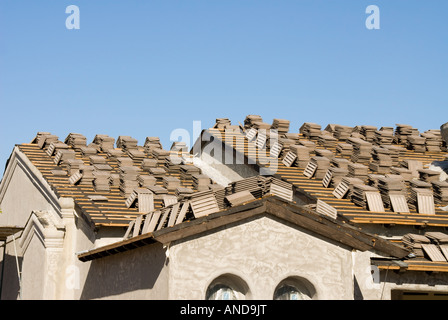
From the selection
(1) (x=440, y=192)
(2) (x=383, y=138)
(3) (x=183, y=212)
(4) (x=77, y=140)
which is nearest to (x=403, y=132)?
(2) (x=383, y=138)

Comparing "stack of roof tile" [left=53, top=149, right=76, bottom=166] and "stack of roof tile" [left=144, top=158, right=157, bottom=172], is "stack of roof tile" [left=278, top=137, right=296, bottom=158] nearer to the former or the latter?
"stack of roof tile" [left=144, top=158, right=157, bottom=172]

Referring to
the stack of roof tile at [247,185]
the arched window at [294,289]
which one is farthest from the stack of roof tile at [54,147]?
the arched window at [294,289]

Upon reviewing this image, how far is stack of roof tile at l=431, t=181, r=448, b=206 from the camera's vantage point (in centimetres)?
2616

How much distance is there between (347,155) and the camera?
30312 mm

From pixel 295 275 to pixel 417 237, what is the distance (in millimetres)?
7475

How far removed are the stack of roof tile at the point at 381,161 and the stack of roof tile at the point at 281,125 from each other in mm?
4722

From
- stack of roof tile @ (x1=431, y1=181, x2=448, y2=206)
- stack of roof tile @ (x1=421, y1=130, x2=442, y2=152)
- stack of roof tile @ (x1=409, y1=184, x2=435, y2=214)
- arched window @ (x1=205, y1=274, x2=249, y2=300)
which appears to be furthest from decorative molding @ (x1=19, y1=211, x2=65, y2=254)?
stack of roof tile @ (x1=421, y1=130, x2=442, y2=152)

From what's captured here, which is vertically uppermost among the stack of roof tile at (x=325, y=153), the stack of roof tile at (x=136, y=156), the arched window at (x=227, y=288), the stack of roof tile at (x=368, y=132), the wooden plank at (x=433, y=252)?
the stack of roof tile at (x=368, y=132)

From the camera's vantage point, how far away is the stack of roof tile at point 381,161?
2869 cm

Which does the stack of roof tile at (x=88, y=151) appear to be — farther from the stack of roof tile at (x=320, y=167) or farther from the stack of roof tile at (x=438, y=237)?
the stack of roof tile at (x=438, y=237)

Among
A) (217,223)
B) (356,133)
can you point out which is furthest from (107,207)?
(356,133)

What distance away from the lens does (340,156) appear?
3031 centimetres

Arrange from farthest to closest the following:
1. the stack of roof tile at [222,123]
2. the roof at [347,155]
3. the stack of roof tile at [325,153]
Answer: the stack of roof tile at [222,123] < the stack of roof tile at [325,153] < the roof at [347,155]

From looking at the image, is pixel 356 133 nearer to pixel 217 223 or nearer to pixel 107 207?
pixel 107 207
